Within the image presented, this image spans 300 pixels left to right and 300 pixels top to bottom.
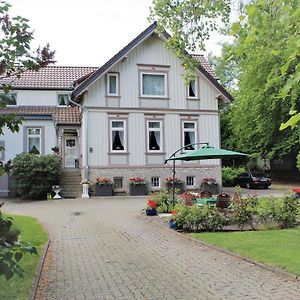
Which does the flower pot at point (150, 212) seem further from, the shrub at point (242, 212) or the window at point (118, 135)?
the window at point (118, 135)

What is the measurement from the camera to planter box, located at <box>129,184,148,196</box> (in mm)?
29453

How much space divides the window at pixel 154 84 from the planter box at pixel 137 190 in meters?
5.98

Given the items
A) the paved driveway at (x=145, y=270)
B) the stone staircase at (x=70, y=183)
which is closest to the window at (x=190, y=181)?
the stone staircase at (x=70, y=183)

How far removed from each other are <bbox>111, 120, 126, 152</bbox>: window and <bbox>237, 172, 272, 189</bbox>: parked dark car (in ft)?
41.3

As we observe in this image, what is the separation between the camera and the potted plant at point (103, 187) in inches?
1134

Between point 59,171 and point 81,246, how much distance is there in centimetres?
1804

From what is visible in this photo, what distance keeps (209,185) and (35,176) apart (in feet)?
36.9

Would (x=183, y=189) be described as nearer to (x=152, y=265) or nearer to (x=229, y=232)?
(x=229, y=232)

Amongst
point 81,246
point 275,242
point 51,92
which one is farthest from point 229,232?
point 51,92

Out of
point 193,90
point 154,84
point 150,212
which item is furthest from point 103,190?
point 150,212

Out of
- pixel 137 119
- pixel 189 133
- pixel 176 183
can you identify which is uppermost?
pixel 137 119

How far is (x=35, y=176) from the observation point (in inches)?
1105

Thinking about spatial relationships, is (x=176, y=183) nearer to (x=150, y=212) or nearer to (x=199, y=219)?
(x=150, y=212)

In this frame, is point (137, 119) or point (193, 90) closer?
point (137, 119)
